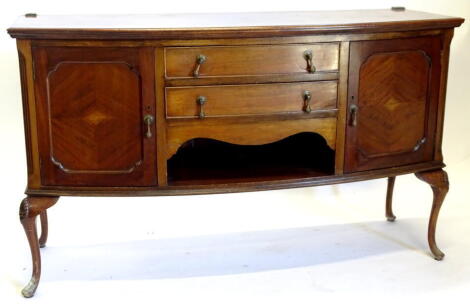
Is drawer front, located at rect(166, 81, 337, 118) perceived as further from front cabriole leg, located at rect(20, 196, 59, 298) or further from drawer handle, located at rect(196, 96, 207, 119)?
front cabriole leg, located at rect(20, 196, 59, 298)

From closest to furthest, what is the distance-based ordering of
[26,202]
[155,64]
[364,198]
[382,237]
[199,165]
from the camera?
[155,64] < [26,202] < [199,165] < [382,237] < [364,198]

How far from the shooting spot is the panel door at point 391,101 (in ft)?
7.49

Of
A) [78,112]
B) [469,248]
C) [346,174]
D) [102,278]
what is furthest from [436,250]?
[78,112]

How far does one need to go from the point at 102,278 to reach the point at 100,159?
468mm

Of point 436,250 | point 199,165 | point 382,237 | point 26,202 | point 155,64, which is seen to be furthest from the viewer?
point 382,237

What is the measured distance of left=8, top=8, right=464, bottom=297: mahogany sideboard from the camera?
6.94 ft

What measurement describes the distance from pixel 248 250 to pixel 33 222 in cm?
77

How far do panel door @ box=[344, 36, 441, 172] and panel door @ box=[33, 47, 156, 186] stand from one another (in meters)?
0.62

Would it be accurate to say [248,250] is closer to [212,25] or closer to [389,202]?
[389,202]

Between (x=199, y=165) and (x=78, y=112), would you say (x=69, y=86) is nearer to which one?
(x=78, y=112)

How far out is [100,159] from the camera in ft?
7.23

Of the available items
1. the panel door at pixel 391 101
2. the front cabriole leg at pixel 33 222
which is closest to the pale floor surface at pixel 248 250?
Result: the front cabriole leg at pixel 33 222

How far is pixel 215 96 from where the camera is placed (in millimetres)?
2170

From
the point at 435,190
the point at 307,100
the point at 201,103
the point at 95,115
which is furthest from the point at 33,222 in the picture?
the point at 435,190
